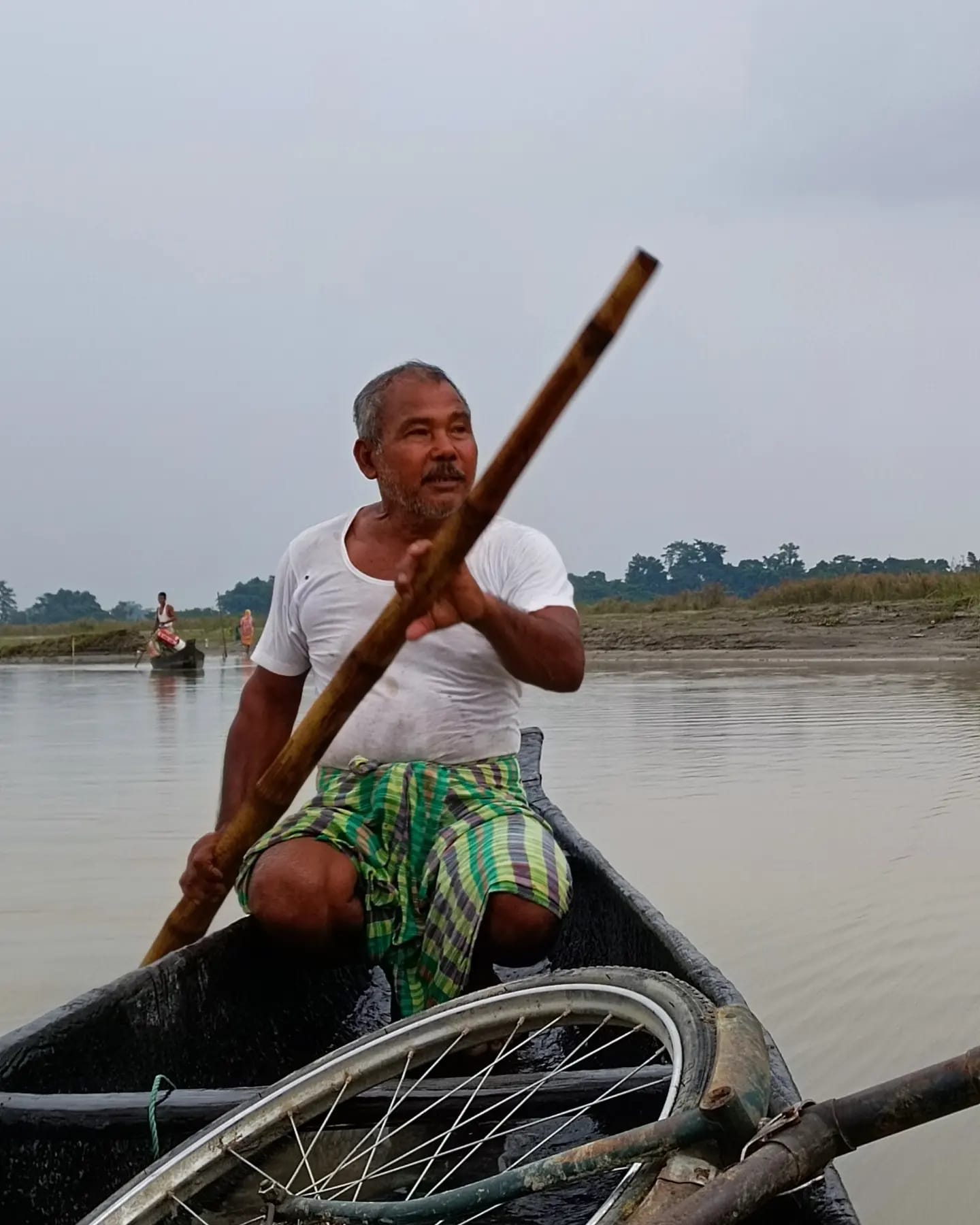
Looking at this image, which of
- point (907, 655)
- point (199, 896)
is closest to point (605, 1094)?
point (199, 896)

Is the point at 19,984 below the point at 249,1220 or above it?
below

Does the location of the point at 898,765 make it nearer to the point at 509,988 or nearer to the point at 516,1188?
the point at 509,988

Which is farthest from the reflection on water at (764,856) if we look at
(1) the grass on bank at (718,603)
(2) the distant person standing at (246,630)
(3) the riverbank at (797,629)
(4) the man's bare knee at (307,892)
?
(2) the distant person standing at (246,630)

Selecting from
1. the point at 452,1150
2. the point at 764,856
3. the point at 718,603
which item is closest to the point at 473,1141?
the point at 452,1150

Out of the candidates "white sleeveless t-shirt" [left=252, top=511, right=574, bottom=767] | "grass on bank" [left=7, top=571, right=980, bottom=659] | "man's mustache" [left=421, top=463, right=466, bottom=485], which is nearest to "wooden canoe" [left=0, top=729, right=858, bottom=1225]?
"white sleeveless t-shirt" [left=252, top=511, right=574, bottom=767]

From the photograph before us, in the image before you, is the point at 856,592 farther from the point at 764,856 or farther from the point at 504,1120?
the point at 504,1120


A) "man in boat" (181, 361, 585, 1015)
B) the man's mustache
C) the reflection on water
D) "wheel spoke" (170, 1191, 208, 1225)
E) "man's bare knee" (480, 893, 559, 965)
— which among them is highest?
the man's mustache

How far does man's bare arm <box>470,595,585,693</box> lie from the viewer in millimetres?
2318

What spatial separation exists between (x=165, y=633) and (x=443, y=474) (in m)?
20.9

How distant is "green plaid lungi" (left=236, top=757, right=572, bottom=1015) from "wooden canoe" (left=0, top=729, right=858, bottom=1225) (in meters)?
0.22

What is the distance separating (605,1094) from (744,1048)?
0.24m

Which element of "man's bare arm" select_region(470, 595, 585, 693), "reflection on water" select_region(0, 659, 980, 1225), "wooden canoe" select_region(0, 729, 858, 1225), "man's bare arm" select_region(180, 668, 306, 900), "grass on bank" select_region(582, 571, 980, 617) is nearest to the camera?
"wooden canoe" select_region(0, 729, 858, 1225)

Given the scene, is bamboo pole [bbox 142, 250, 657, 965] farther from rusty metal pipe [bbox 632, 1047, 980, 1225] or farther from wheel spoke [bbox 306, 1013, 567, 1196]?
rusty metal pipe [bbox 632, 1047, 980, 1225]

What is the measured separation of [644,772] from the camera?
7457 mm
